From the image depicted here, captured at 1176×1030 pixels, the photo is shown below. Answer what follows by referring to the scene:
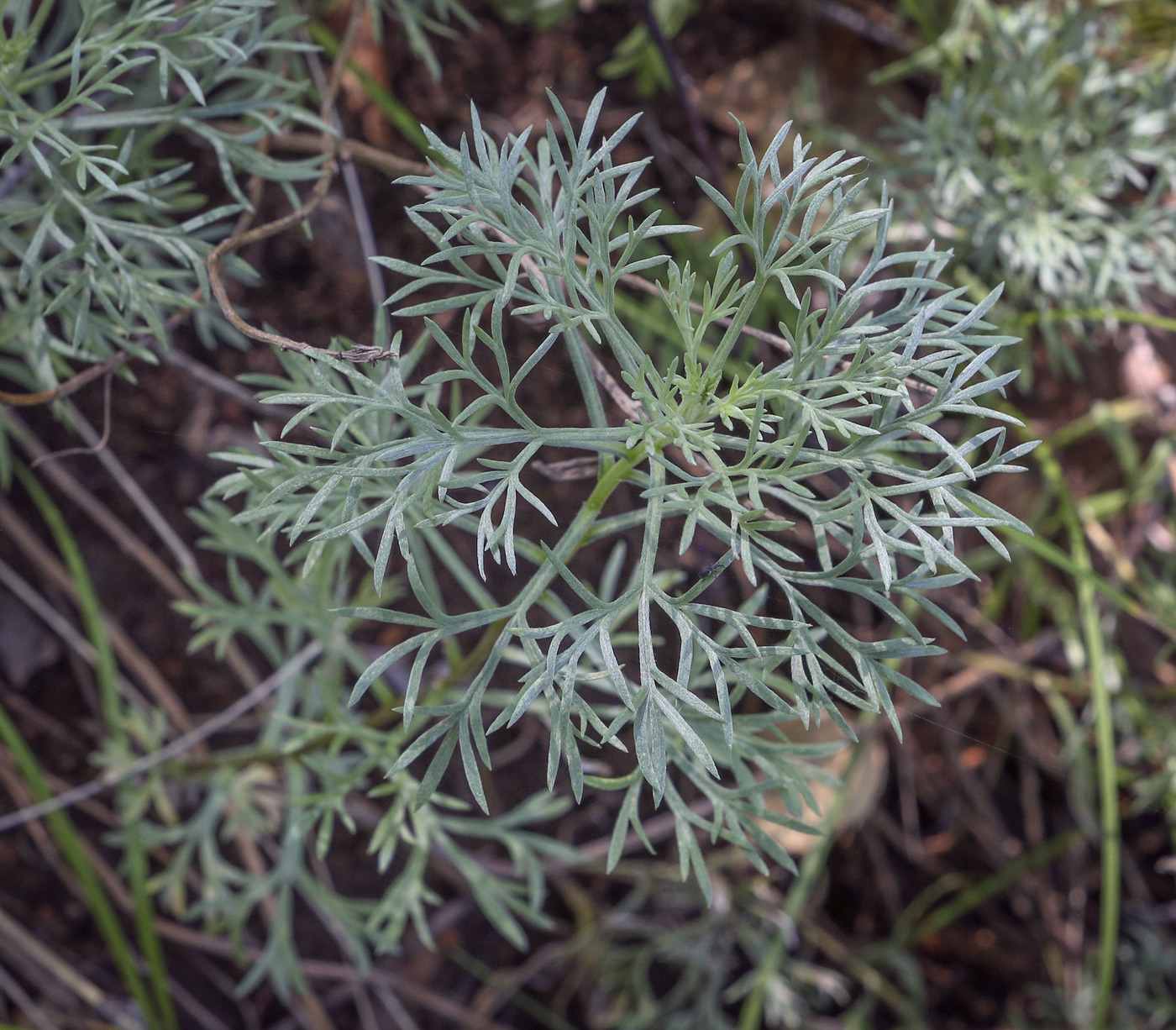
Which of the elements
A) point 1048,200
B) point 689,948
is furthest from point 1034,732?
point 1048,200

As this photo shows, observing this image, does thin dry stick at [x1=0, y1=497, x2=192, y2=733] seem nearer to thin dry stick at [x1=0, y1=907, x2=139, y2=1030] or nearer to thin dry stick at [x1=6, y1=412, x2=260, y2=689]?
thin dry stick at [x1=6, y1=412, x2=260, y2=689]

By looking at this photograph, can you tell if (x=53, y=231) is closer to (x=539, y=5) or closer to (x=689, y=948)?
(x=539, y=5)

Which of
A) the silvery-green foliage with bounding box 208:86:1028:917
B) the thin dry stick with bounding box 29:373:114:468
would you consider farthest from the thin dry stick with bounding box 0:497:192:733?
the silvery-green foliage with bounding box 208:86:1028:917

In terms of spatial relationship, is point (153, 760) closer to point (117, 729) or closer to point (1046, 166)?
point (117, 729)

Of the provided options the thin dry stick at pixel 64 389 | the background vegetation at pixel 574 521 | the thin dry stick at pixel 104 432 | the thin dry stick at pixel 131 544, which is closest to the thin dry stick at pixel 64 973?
the background vegetation at pixel 574 521

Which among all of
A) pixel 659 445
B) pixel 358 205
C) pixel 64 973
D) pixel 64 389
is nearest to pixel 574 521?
pixel 659 445

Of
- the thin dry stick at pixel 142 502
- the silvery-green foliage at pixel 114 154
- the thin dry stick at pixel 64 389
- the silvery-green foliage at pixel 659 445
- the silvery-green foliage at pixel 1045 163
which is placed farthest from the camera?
the thin dry stick at pixel 142 502

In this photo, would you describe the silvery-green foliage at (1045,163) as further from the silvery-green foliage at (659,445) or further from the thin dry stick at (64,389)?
the thin dry stick at (64,389)
